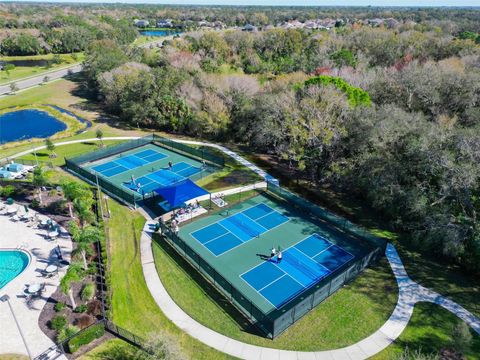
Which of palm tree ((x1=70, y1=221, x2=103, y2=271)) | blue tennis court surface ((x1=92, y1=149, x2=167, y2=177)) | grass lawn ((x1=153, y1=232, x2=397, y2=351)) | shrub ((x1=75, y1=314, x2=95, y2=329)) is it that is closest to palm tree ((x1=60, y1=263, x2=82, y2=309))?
shrub ((x1=75, y1=314, x2=95, y2=329))

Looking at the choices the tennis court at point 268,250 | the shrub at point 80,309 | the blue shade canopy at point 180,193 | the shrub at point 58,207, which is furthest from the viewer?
the shrub at point 58,207

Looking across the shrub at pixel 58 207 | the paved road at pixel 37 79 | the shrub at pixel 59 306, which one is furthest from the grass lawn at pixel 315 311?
the paved road at pixel 37 79

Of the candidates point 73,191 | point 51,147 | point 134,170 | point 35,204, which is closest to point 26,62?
point 51,147

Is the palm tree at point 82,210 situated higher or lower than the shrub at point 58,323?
higher

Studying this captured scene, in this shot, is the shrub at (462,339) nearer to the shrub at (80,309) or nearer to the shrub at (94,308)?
the shrub at (94,308)

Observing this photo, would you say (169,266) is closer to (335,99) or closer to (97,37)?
(335,99)

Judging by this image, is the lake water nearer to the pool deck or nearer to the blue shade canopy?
the pool deck

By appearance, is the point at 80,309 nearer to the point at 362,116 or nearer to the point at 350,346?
the point at 350,346
